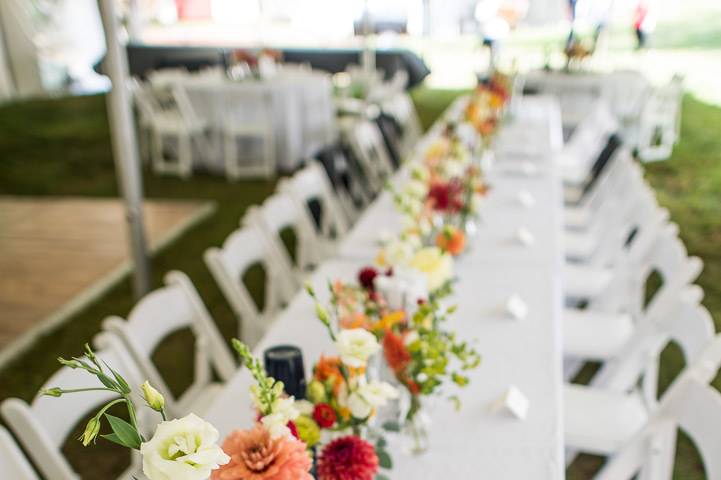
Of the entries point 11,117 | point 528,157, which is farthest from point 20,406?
point 11,117

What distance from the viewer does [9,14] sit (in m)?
10.8

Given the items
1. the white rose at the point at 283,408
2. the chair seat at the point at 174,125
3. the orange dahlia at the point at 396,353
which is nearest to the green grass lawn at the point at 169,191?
the chair seat at the point at 174,125

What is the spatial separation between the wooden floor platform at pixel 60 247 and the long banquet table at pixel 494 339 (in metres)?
2.14

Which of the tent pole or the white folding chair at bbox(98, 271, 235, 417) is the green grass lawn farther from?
the white folding chair at bbox(98, 271, 235, 417)

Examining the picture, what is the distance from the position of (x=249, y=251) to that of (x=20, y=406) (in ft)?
3.96

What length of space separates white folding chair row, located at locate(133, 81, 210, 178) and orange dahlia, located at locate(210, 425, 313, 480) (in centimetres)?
582

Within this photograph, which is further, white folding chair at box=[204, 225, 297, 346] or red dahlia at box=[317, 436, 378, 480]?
white folding chair at box=[204, 225, 297, 346]

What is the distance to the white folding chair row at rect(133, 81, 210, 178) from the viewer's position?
6.52 metres

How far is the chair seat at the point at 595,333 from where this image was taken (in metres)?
2.51

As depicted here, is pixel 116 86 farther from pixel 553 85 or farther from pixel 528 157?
pixel 553 85

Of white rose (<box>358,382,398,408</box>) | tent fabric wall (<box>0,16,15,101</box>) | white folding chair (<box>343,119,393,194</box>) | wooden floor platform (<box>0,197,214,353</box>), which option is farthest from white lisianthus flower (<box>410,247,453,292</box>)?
tent fabric wall (<box>0,16,15,101</box>)

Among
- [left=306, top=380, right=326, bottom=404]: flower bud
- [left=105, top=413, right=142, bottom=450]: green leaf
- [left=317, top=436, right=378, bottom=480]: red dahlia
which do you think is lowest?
[left=317, top=436, right=378, bottom=480]: red dahlia

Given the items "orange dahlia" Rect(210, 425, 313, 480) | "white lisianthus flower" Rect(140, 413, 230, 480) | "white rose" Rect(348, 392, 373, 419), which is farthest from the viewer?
"white rose" Rect(348, 392, 373, 419)

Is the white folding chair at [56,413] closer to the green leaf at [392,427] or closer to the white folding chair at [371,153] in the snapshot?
the green leaf at [392,427]
